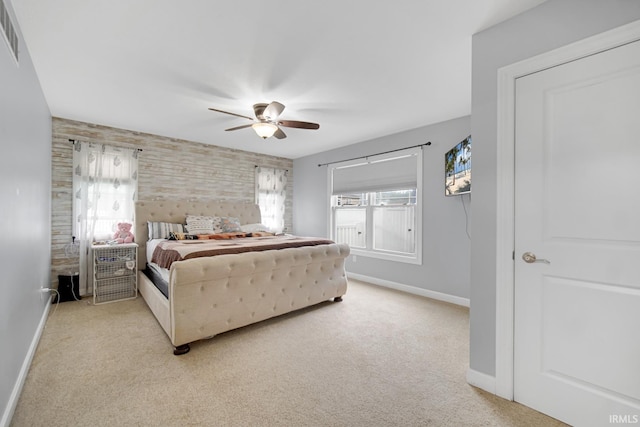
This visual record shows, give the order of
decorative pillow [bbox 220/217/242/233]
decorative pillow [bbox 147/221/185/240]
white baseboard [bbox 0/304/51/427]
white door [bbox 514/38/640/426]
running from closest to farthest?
white door [bbox 514/38/640/426]
white baseboard [bbox 0/304/51/427]
decorative pillow [bbox 147/221/185/240]
decorative pillow [bbox 220/217/242/233]

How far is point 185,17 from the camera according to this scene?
5.71ft

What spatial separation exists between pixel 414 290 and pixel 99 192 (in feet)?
16.0

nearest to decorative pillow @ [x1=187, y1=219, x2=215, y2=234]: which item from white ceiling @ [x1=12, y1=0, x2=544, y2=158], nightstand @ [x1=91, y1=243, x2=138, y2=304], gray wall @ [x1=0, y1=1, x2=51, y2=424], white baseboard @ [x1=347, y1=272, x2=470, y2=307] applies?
nightstand @ [x1=91, y1=243, x2=138, y2=304]

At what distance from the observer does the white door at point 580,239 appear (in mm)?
1369

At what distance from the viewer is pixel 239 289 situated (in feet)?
8.52

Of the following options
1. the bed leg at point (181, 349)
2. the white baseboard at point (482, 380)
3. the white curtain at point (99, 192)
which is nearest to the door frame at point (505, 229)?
the white baseboard at point (482, 380)

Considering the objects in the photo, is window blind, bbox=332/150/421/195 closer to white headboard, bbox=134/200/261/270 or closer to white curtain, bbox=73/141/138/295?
white headboard, bbox=134/200/261/270

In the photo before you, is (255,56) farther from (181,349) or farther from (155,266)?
(155,266)

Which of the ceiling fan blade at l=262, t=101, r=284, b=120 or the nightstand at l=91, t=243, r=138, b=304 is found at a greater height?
the ceiling fan blade at l=262, t=101, r=284, b=120

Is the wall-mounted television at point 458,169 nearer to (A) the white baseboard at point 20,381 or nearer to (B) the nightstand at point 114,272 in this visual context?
(A) the white baseboard at point 20,381

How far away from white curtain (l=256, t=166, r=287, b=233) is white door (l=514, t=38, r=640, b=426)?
4.66 m

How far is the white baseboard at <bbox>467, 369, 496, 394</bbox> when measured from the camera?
178 centimetres

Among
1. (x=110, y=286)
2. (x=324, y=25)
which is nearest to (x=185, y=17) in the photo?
(x=324, y=25)

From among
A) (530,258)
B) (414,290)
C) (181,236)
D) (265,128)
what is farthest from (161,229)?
(530,258)
